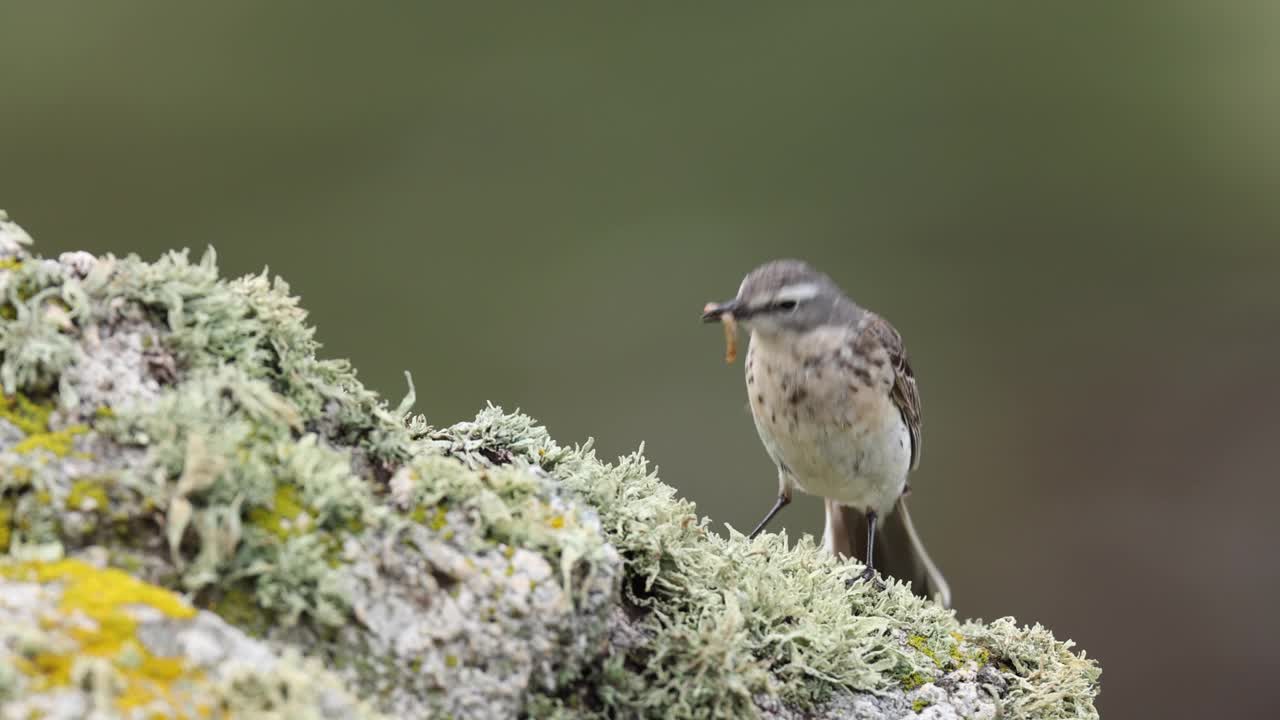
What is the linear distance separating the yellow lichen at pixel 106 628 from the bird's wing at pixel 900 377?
4.12 m

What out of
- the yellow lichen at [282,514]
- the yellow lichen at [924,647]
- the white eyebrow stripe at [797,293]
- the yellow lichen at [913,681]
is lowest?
the yellow lichen at [282,514]

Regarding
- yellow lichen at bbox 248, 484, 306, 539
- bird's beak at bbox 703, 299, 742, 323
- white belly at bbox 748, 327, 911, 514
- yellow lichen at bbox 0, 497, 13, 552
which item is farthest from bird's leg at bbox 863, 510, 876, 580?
yellow lichen at bbox 0, 497, 13, 552

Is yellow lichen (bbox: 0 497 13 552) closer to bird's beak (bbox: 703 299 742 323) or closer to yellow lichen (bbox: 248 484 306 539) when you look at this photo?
yellow lichen (bbox: 248 484 306 539)

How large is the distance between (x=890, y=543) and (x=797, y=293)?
1.72 meters

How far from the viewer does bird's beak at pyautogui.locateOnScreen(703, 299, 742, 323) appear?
511 centimetres

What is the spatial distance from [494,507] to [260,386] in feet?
1.94

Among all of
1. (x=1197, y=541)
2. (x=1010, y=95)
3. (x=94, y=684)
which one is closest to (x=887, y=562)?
(x=94, y=684)

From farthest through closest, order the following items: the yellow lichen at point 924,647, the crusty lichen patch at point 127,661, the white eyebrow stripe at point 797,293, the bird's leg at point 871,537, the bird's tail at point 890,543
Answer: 1. the bird's tail at point 890,543
2. the bird's leg at point 871,537
3. the white eyebrow stripe at point 797,293
4. the yellow lichen at point 924,647
5. the crusty lichen patch at point 127,661

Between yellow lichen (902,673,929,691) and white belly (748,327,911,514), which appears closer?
yellow lichen (902,673,929,691)

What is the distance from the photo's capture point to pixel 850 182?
1156 cm

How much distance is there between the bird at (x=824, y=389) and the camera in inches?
211

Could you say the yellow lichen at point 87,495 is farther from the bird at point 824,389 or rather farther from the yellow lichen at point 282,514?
the bird at point 824,389

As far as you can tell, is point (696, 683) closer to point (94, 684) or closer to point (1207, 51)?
point (94, 684)

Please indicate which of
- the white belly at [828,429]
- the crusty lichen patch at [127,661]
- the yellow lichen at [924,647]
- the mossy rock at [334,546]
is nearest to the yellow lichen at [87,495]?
the mossy rock at [334,546]
